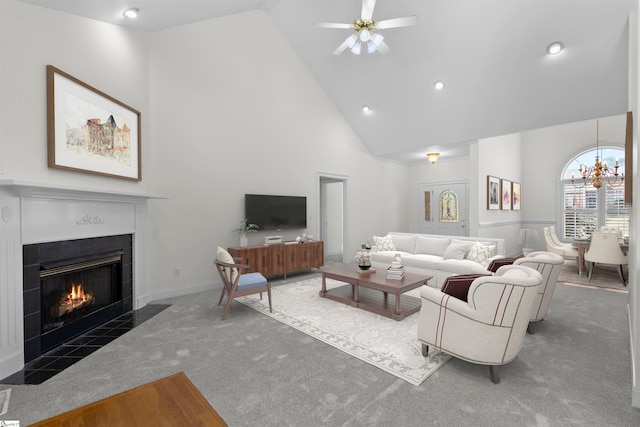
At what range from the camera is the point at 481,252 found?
4992 millimetres

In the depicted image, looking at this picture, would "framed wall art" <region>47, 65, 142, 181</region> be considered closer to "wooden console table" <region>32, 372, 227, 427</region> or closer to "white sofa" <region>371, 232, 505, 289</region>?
"wooden console table" <region>32, 372, 227, 427</region>

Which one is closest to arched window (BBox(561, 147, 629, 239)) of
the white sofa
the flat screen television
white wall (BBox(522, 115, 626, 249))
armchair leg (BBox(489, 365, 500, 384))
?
white wall (BBox(522, 115, 626, 249))

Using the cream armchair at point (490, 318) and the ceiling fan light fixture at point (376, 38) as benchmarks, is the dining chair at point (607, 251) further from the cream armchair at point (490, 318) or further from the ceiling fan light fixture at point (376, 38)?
the ceiling fan light fixture at point (376, 38)

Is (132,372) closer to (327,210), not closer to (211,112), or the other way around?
(211,112)

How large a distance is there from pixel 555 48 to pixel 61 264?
21.9ft

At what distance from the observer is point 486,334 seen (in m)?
2.28

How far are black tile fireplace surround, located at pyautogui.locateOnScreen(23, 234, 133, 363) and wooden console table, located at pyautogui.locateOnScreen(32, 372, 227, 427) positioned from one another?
1931 mm

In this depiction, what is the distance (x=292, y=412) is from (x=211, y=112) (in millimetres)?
4709

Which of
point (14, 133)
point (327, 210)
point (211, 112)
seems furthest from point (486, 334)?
point (327, 210)

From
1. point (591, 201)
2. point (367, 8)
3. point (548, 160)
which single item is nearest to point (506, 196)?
point (548, 160)

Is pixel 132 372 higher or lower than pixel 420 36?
lower

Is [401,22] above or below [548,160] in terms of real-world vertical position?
above

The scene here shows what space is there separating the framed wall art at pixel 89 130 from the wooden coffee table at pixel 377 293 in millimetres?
3139

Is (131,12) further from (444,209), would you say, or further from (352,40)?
(444,209)
